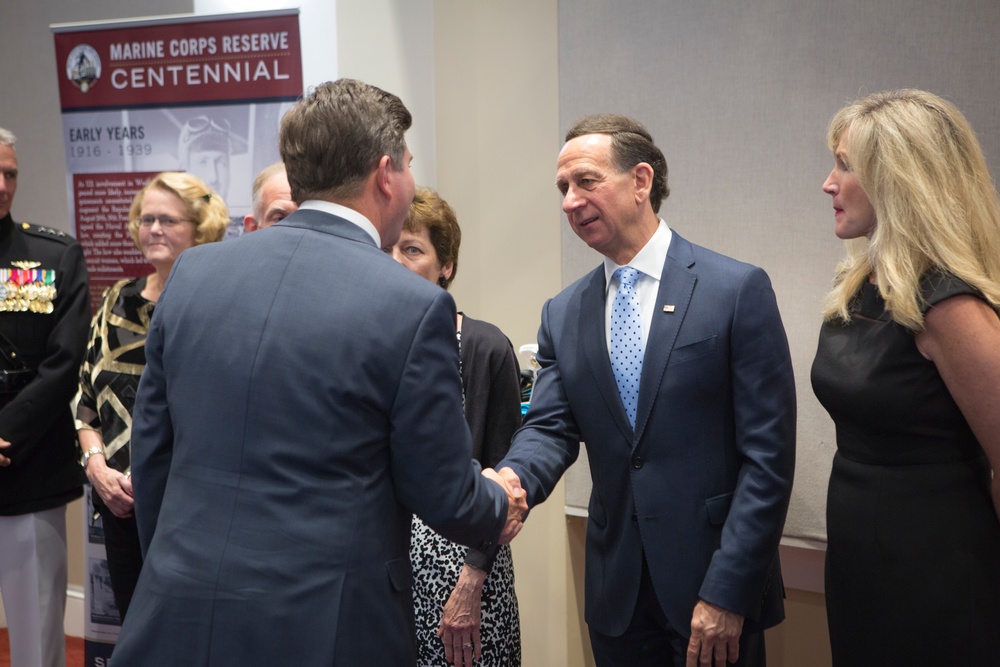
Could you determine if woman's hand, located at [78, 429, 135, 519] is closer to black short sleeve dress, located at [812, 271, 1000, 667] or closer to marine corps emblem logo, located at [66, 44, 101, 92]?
marine corps emblem logo, located at [66, 44, 101, 92]

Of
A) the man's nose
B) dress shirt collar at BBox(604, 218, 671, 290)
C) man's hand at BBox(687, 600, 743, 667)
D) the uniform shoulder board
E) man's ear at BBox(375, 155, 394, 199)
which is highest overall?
man's ear at BBox(375, 155, 394, 199)

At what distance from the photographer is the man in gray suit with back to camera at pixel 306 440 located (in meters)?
1.51

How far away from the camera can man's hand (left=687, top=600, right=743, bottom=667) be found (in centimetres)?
204

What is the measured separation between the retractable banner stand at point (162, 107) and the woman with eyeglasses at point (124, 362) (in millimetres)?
520

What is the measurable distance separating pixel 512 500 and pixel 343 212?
0.82 m

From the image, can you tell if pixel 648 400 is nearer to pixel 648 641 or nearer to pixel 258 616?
pixel 648 641

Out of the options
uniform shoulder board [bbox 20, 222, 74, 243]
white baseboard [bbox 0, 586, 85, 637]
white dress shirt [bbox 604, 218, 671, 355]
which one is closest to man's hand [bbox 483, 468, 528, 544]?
white dress shirt [bbox 604, 218, 671, 355]

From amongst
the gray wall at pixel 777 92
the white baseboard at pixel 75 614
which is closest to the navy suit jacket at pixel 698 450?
the gray wall at pixel 777 92

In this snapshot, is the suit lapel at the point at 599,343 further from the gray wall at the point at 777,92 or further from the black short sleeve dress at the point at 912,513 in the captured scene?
the gray wall at the point at 777,92

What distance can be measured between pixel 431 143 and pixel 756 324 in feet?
7.06

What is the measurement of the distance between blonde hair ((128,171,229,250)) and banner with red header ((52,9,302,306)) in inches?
20.2

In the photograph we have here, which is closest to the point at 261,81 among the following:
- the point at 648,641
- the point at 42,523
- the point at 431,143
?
the point at 431,143

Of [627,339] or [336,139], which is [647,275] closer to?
[627,339]

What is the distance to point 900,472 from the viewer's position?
82.3 inches
